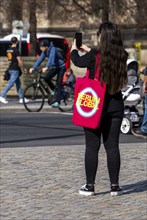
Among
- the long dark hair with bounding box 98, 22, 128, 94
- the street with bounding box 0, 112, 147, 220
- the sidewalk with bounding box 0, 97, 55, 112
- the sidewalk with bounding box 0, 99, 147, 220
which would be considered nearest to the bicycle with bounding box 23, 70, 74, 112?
the sidewalk with bounding box 0, 97, 55, 112

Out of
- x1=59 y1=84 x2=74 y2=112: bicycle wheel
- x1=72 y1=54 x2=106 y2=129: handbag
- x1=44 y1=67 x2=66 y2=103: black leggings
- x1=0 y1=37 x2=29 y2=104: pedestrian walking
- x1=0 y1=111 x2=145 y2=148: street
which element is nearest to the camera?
x1=72 y1=54 x2=106 y2=129: handbag

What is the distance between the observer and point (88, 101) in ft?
29.0

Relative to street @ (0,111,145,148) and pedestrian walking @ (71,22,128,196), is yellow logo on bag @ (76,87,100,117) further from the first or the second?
street @ (0,111,145,148)

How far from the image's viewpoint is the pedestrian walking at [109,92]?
28.4ft

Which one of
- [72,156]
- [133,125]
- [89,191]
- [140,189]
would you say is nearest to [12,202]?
[89,191]

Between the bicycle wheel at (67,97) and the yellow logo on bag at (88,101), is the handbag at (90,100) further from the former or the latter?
the bicycle wheel at (67,97)

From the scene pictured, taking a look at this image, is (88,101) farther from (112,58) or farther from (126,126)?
(126,126)

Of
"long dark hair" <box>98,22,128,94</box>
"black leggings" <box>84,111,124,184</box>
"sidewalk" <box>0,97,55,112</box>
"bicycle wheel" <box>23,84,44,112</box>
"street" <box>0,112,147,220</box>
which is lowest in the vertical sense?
"sidewalk" <box>0,97,55,112</box>

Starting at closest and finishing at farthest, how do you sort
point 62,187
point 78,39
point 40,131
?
point 78,39
point 62,187
point 40,131

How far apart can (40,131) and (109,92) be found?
836 cm

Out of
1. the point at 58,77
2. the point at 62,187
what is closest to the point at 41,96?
the point at 58,77

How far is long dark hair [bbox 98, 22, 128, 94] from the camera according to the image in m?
8.62

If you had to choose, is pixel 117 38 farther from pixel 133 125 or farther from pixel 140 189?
pixel 133 125

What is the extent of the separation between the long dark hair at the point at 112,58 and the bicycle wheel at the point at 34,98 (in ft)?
42.9
